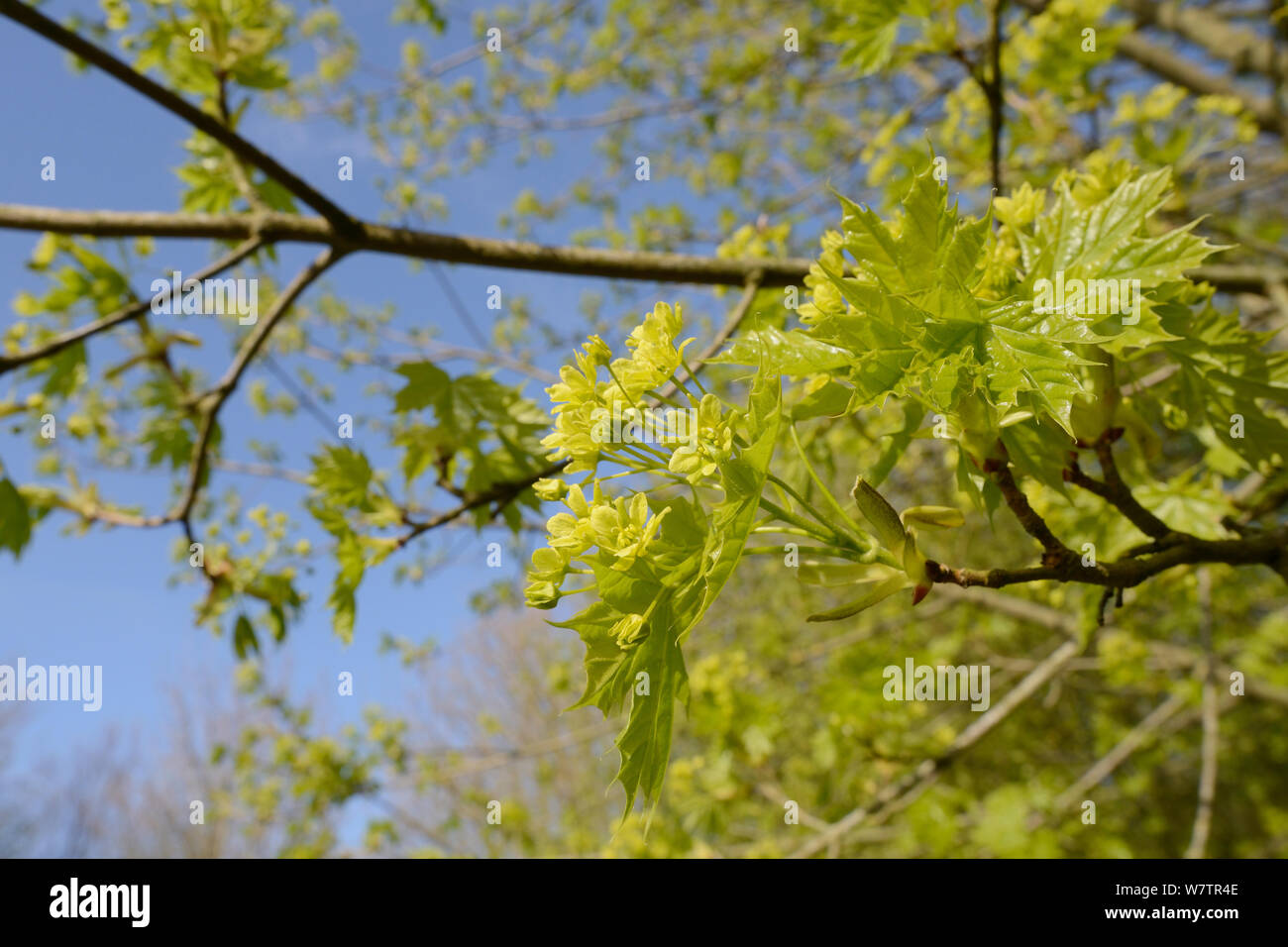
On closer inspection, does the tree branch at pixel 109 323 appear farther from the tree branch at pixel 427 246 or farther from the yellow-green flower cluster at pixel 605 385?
the yellow-green flower cluster at pixel 605 385

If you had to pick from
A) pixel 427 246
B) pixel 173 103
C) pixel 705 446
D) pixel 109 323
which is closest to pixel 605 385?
pixel 705 446

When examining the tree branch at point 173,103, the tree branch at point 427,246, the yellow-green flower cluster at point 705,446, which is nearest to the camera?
the yellow-green flower cluster at point 705,446

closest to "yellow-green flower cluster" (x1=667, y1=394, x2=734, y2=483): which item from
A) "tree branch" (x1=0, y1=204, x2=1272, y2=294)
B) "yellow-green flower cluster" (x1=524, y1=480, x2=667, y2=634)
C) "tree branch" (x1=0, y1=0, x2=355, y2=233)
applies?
"yellow-green flower cluster" (x1=524, y1=480, x2=667, y2=634)

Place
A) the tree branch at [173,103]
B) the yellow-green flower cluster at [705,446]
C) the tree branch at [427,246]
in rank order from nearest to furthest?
the yellow-green flower cluster at [705,446]
the tree branch at [173,103]
the tree branch at [427,246]

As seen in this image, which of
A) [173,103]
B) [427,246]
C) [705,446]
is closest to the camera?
[705,446]

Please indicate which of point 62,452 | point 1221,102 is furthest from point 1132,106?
point 62,452

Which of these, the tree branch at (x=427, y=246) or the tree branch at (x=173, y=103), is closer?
the tree branch at (x=173, y=103)

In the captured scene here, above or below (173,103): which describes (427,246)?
below

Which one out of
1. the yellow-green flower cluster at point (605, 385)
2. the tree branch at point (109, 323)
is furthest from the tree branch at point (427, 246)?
the yellow-green flower cluster at point (605, 385)

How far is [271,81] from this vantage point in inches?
80.9

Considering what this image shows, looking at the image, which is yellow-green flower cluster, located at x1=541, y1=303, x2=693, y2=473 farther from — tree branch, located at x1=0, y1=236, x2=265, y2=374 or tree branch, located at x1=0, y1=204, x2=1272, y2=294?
tree branch, located at x1=0, y1=236, x2=265, y2=374

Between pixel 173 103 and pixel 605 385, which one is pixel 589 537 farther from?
pixel 173 103
